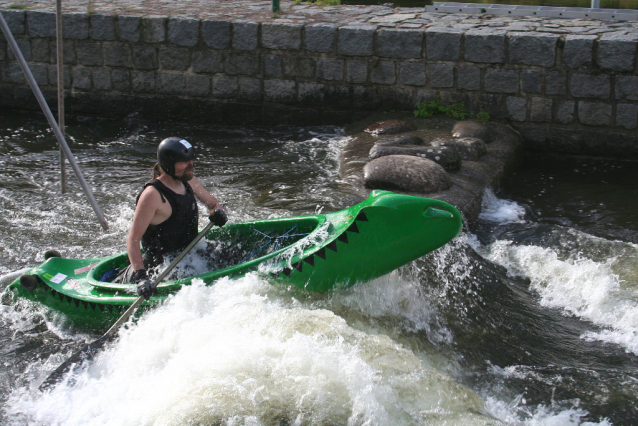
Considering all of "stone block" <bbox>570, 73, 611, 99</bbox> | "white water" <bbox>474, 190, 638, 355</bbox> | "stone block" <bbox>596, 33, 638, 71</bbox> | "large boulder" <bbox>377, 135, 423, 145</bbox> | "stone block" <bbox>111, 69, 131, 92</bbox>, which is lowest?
"white water" <bbox>474, 190, 638, 355</bbox>

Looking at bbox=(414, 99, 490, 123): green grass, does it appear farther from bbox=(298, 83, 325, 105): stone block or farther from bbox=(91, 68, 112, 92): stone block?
bbox=(91, 68, 112, 92): stone block

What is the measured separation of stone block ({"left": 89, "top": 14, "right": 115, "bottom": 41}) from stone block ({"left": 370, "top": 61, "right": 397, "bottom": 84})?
3575mm

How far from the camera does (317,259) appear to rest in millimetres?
3545

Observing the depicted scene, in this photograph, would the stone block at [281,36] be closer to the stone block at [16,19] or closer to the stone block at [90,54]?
the stone block at [90,54]

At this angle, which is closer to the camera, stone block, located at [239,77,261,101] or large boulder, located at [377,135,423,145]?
large boulder, located at [377,135,423,145]

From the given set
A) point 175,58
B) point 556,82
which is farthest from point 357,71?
point 175,58

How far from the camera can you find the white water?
4.06 meters

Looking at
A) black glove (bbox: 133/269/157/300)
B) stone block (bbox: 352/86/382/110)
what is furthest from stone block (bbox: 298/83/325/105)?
black glove (bbox: 133/269/157/300)

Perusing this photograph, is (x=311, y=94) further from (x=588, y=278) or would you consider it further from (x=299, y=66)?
(x=588, y=278)

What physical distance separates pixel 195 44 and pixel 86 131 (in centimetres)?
186

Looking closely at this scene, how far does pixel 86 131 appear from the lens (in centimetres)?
826

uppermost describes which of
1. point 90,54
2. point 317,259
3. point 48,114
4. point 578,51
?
point 578,51

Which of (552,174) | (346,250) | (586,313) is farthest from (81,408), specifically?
(552,174)

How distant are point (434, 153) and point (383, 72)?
1967 mm
